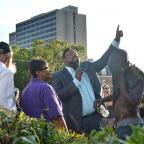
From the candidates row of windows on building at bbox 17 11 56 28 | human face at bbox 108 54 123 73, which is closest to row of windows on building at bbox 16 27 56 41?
row of windows on building at bbox 17 11 56 28

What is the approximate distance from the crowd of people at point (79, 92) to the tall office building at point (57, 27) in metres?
120

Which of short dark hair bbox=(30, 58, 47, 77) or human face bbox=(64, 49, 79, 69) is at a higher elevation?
human face bbox=(64, 49, 79, 69)

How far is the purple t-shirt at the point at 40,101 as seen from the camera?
5703 millimetres

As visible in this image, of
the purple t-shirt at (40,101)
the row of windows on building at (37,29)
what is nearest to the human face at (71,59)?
the purple t-shirt at (40,101)

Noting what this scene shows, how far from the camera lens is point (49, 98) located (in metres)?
5.70

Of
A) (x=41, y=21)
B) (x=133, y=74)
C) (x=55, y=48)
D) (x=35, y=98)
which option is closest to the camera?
(x=133, y=74)

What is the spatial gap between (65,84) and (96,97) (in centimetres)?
47

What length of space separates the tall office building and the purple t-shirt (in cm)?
12087

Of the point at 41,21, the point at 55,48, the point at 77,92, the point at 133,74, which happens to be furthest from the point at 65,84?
the point at 41,21

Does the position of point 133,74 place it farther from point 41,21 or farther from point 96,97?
point 41,21

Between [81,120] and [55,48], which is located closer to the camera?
[81,120]

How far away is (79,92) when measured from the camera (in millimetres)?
6977

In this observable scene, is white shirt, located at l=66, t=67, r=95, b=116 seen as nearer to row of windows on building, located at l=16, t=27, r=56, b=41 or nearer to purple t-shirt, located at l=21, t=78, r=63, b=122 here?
purple t-shirt, located at l=21, t=78, r=63, b=122

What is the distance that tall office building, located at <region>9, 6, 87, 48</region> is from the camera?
128m
